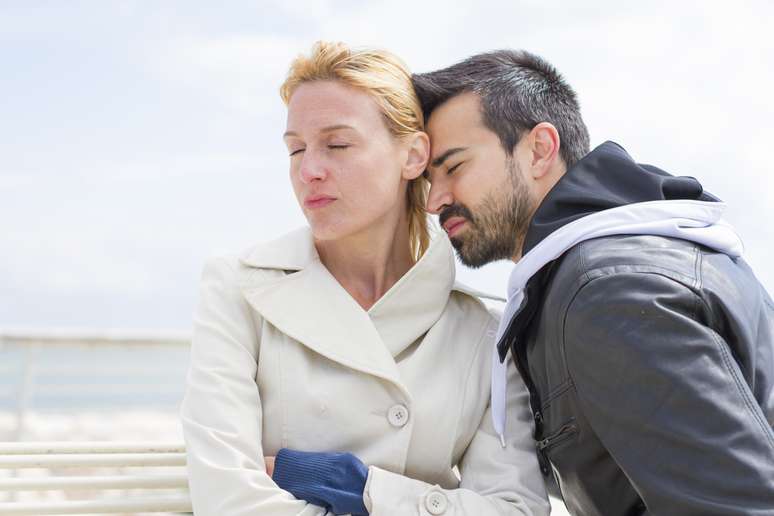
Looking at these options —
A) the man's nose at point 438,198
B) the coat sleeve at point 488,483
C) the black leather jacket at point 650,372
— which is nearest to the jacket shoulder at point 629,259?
the black leather jacket at point 650,372

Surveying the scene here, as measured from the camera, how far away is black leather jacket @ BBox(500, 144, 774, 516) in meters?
1.52

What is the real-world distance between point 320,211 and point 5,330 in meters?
3.61

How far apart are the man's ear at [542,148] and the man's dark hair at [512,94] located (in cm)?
4

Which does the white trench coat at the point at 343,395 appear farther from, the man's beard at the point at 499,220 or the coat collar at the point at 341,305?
the man's beard at the point at 499,220

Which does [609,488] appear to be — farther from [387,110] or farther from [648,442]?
[387,110]

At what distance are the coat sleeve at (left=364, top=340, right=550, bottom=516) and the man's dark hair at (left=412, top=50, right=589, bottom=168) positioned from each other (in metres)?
0.66

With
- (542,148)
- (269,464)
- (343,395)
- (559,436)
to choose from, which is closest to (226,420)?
(269,464)

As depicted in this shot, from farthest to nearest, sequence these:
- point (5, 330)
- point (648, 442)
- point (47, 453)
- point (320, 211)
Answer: point (5, 330), point (47, 453), point (320, 211), point (648, 442)

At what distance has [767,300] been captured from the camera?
2113 mm

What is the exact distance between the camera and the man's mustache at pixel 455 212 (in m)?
2.36

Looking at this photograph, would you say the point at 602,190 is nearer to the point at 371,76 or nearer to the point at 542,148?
the point at 542,148

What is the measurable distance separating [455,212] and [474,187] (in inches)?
4.1

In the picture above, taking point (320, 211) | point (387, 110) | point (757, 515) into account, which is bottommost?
point (757, 515)

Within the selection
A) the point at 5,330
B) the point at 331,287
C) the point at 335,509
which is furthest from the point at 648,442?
the point at 5,330
